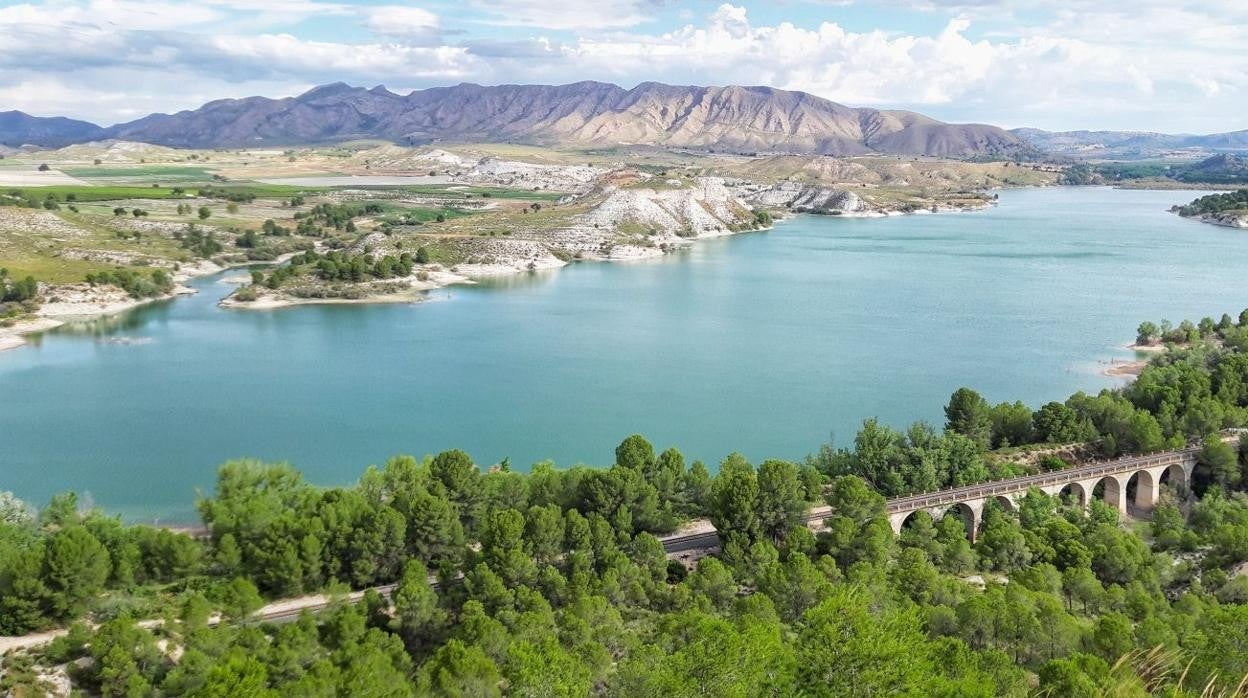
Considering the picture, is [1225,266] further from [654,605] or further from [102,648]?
[102,648]

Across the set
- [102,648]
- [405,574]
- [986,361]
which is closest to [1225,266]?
[986,361]

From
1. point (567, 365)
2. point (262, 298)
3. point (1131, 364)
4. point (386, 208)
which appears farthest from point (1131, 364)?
point (386, 208)

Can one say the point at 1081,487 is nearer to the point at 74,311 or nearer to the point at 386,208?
the point at 74,311

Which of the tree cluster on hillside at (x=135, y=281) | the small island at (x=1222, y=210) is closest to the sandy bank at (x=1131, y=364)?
the tree cluster on hillside at (x=135, y=281)

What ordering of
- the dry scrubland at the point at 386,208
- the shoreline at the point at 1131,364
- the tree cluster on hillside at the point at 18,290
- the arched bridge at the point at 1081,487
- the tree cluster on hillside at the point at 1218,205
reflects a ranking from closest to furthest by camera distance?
the arched bridge at the point at 1081,487 < the shoreline at the point at 1131,364 < the tree cluster on hillside at the point at 18,290 < the dry scrubland at the point at 386,208 < the tree cluster on hillside at the point at 1218,205

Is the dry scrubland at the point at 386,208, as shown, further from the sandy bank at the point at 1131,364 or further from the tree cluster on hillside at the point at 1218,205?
the sandy bank at the point at 1131,364

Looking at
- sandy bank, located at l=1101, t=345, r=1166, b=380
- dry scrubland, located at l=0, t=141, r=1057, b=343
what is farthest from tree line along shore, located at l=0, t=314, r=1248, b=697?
dry scrubland, located at l=0, t=141, r=1057, b=343
